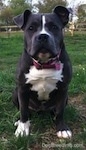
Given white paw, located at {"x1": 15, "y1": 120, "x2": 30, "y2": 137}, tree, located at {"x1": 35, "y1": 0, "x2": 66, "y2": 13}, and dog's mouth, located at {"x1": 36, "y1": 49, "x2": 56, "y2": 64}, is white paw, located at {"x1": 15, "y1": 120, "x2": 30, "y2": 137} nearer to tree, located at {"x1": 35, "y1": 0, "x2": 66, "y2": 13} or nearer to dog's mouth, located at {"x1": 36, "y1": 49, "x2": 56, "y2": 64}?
dog's mouth, located at {"x1": 36, "y1": 49, "x2": 56, "y2": 64}

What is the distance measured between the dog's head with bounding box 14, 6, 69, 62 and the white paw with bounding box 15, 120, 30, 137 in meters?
0.74

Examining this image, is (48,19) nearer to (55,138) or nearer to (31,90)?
(31,90)

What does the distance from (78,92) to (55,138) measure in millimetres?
1574

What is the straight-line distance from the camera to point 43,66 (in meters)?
3.77

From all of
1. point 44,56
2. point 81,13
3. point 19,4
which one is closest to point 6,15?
point 19,4

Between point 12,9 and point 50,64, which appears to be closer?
point 50,64

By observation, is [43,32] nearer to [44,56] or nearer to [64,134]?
[44,56]

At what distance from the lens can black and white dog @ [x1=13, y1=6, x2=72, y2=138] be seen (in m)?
3.57

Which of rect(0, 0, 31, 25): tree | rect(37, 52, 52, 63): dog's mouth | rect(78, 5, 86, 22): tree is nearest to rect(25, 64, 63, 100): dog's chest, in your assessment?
rect(37, 52, 52, 63): dog's mouth

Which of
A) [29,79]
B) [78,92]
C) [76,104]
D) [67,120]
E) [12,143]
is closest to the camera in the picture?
[12,143]

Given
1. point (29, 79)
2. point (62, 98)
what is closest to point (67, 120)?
point (62, 98)

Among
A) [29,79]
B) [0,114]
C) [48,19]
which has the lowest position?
[0,114]

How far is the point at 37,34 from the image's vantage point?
11.6 ft

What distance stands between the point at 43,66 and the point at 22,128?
2.28 feet
